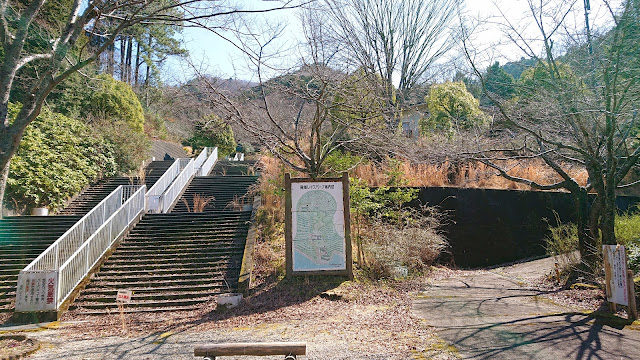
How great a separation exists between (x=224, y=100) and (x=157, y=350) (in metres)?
6.10

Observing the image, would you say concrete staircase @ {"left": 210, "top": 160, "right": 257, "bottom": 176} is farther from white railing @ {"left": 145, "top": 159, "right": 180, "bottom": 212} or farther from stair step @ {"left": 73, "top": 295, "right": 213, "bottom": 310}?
stair step @ {"left": 73, "top": 295, "right": 213, "bottom": 310}

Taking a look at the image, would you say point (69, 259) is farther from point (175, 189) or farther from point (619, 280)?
point (619, 280)

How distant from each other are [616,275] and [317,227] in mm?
5460

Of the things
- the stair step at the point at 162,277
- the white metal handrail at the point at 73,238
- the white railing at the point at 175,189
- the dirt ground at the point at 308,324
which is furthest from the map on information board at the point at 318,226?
the white railing at the point at 175,189

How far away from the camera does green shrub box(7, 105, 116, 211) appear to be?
598 inches

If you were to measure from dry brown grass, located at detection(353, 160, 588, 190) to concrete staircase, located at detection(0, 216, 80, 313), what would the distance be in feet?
32.7

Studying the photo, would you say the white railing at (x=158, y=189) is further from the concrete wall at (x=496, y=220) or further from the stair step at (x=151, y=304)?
the concrete wall at (x=496, y=220)

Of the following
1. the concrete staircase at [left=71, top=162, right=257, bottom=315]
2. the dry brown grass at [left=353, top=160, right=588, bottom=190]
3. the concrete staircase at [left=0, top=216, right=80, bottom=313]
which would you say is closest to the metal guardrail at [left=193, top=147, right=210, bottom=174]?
the concrete staircase at [left=71, top=162, right=257, bottom=315]

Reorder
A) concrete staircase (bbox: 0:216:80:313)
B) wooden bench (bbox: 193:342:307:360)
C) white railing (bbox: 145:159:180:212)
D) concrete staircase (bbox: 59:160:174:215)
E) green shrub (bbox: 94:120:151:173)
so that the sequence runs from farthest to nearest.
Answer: green shrub (bbox: 94:120:151:173) < concrete staircase (bbox: 59:160:174:215) < white railing (bbox: 145:159:180:212) < concrete staircase (bbox: 0:216:80:313) < wooden bench (bbox: 193:342:307:360)

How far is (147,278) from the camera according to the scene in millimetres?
10500

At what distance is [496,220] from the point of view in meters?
13.6

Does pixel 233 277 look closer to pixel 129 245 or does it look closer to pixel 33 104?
pixel 129 245

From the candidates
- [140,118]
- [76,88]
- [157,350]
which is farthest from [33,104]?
[140,118]

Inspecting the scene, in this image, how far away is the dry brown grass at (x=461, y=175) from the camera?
1470cm
